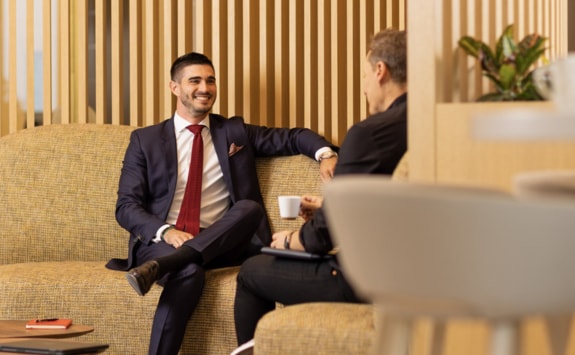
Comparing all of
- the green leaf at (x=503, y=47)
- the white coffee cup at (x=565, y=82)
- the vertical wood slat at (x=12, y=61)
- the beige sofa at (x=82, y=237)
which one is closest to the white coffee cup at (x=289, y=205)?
the beige sofa at (x=82, y=237)

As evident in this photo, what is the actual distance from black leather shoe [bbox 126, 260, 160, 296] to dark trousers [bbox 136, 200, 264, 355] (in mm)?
121

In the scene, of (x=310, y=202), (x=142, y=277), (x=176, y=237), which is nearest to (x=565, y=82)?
(x=310, y=202)

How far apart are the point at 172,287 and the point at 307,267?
0.94 meters

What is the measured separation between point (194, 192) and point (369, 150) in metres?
1.67

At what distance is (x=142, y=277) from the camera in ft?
13.8

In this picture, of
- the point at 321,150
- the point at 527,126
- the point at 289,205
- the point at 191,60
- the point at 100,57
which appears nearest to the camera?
the point at 527,126

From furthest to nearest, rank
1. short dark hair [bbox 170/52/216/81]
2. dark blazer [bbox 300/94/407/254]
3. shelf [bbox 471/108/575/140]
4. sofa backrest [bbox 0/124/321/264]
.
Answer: short dark hair [bbox 170/52/216/81], sofa backrest [bbox 0/124/321/264], dark blazer [bbox 300/94/407/254], shelf [bbox 471/108/575/140]

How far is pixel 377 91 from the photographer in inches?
146

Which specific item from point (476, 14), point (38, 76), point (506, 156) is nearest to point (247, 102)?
point (38, 76)

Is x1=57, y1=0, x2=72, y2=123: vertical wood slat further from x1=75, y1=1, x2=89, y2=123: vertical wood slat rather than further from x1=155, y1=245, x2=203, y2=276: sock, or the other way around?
x1=155, y1=245, x2=203, y2=276: sock

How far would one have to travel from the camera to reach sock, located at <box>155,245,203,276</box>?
4340 mm

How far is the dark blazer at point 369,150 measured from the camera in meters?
3.38

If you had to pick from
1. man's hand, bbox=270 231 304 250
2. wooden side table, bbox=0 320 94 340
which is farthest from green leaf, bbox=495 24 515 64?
wooden side table, bbox=0 320 94 340

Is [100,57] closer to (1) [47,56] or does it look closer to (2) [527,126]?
(1) [47,56]
